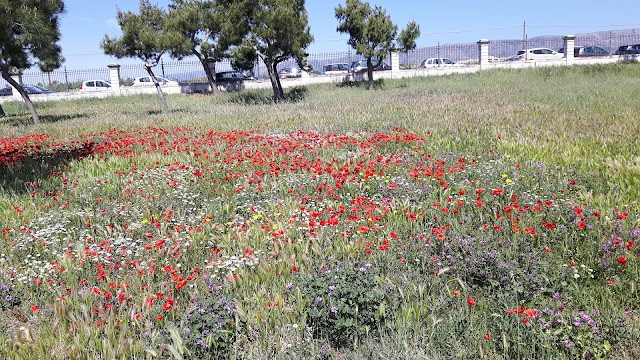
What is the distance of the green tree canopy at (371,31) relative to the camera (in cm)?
3192

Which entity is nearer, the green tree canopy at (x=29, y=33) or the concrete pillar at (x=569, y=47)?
the green tree canopy at (x=29, y=33)

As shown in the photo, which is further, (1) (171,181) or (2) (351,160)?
(2) (351,160)

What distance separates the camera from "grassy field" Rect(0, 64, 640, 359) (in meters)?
3.40

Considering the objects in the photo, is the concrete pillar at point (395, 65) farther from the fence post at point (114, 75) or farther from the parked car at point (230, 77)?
the fence post at point (114, 75)

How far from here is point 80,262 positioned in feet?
15.3

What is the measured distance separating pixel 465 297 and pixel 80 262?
12.2ft

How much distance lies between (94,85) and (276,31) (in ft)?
70.3

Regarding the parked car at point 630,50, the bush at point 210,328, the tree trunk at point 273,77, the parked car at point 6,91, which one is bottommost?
the bush at point 210,328

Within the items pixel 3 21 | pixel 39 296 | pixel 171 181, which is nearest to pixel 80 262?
pixel 39 296

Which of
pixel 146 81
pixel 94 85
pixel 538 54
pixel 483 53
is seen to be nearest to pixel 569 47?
pixel 538 54

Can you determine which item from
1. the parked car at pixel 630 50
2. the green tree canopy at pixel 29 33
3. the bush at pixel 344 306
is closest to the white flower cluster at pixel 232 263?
the bush at pixel 344 306

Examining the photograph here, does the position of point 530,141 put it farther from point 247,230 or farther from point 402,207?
point 247,230

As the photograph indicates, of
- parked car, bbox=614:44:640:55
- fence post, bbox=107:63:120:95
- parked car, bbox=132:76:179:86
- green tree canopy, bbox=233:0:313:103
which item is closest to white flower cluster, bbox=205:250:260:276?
green tree canopy, bbox=233:0:313:103

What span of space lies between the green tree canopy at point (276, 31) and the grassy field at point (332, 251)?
54.5ft
